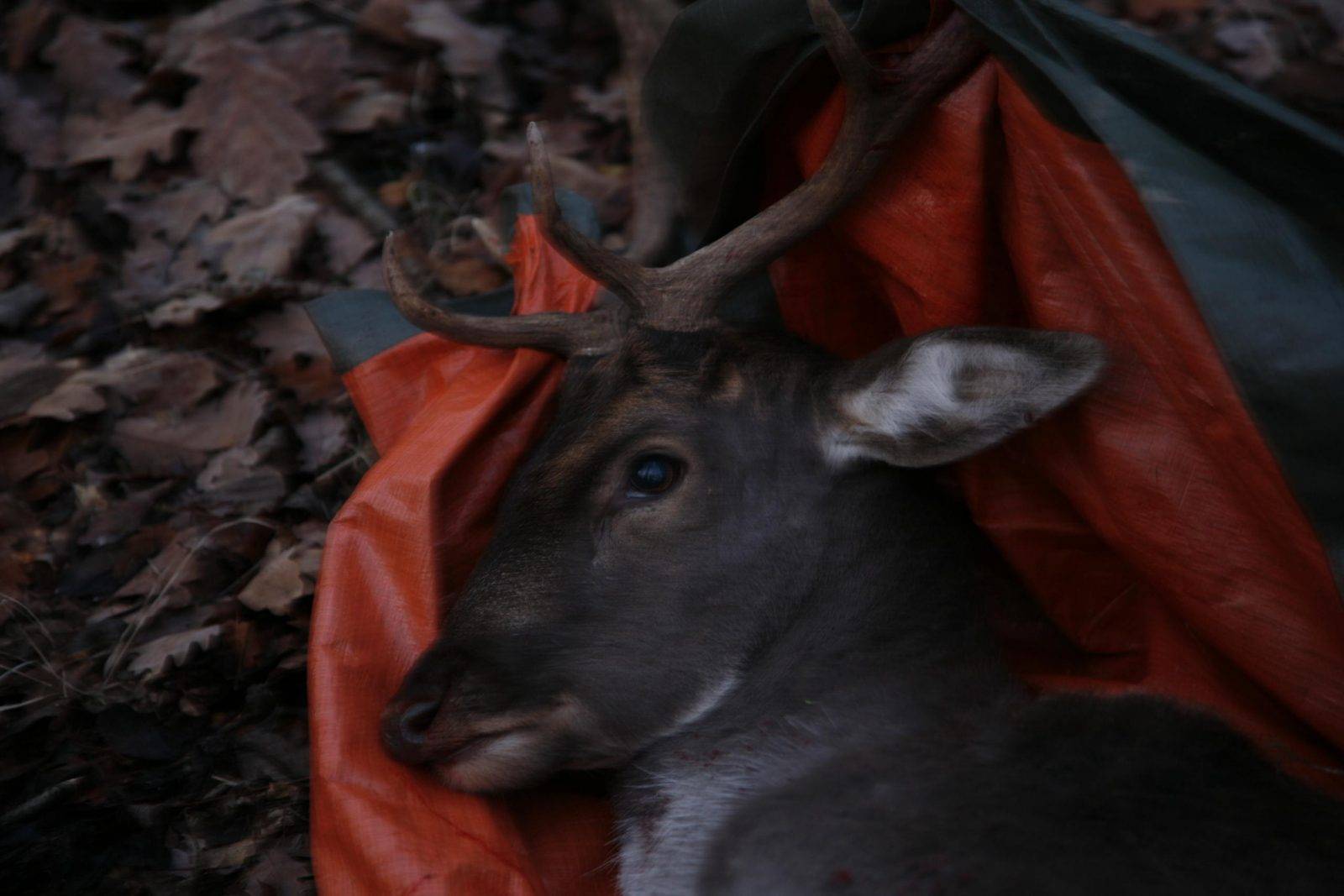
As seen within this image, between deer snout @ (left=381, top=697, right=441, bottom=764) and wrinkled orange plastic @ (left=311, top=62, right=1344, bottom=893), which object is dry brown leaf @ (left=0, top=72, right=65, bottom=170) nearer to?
wrinkled orange plastic @ (left=311, top=62, right=1344, bottom=893)

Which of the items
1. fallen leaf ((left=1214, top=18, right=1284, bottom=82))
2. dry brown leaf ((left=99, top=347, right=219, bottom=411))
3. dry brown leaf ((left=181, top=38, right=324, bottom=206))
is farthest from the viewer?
fallen leaf ((left=1214, top=18, right=1284, bottom=82))

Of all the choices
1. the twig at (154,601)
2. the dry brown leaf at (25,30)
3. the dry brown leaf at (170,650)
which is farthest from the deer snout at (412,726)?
the dry brown leaf at (25,30)

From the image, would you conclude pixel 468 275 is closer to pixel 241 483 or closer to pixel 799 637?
pixel 241 483

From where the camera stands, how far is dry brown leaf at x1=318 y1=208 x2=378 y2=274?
493 centimetres

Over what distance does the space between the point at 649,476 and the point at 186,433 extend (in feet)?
7.41

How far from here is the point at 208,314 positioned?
4602mm

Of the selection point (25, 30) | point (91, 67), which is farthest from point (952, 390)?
point (25, 30)

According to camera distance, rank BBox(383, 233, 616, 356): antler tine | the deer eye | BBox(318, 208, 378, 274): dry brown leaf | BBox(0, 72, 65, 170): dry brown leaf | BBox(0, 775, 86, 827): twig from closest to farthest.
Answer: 1. the deer eye
2. BBox(0, 775, 86, 827): twig
3. BBox(383, 233, 616, 356): antler tine
4. BBox(318, 208, 378, 274): dry brown leaf
5. BBox(0, 72, 65, 170): dry brown leaf

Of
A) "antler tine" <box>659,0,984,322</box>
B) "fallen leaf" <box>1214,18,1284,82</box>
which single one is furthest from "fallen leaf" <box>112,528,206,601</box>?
"fallen leaf" <box>1214,18,1284,82</box>

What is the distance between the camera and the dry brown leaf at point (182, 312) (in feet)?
14.9

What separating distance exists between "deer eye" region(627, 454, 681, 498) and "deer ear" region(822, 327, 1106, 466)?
406mm

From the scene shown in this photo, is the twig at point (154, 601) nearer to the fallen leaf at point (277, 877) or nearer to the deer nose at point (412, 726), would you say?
the fallen leaf at point (277, 877)

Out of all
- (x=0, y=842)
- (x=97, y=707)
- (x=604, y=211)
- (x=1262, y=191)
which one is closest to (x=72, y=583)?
(x=97, y=707)

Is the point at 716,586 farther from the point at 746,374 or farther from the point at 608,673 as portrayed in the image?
the point at 746,374
